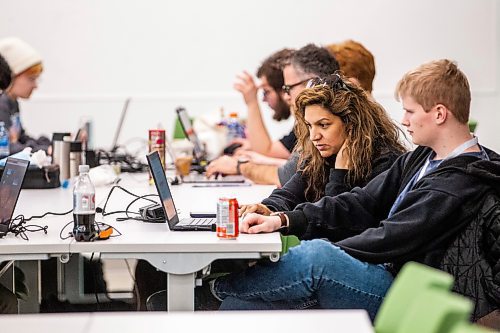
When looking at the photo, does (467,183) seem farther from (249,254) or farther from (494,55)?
(494,55)

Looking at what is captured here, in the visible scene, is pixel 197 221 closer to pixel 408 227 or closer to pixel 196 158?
pixel 408 227

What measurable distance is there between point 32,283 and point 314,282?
50.2 inches

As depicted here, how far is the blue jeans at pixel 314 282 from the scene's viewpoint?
2693mm

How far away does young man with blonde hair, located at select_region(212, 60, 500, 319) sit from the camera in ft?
8.73

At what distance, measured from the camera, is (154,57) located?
7.70m

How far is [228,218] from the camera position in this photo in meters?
2.66

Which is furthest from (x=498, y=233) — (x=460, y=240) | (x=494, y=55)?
(x=494, y=55)

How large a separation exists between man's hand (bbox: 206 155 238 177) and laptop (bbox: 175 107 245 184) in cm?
3

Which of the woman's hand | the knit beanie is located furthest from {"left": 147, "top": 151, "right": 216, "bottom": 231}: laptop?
the knit beanie

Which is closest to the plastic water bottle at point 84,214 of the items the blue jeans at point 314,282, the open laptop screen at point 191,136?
the blue jeans at point 314,282

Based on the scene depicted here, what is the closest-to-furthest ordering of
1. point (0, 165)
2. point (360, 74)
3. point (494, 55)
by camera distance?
point (0, 165), point (360, 74), point (494, 55)

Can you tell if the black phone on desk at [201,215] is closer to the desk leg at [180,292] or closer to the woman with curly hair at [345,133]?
the woman with curly hair at [345,133]

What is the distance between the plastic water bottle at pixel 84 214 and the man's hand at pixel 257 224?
45 centimetres

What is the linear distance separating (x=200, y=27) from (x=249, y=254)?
5.28m
